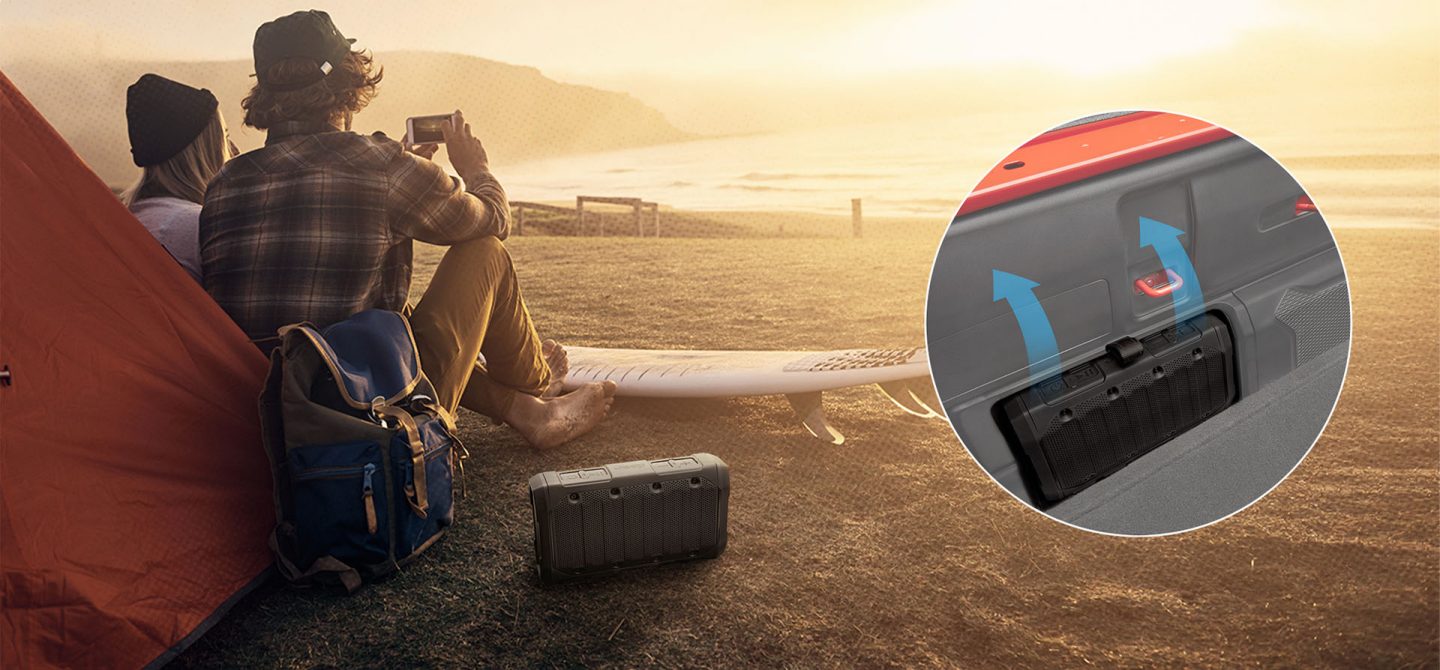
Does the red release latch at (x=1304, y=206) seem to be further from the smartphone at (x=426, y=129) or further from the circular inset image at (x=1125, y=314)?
the smartphone at (x=426, y=129)

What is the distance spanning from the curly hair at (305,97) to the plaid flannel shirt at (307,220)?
0.08 feet

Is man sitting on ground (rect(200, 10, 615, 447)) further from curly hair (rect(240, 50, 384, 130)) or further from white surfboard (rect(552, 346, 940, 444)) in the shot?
white surfboard (rect(552, 346, 940, 444))

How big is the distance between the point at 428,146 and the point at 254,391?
0.57 meters

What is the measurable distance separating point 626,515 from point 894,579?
40 cm

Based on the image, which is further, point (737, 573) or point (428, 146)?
point (428, 146)

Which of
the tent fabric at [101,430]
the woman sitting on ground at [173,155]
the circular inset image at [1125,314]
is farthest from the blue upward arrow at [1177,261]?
the woman sitting on ground at [173,155]

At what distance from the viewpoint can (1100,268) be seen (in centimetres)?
125

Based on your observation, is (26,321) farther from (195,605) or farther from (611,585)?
(611,585)

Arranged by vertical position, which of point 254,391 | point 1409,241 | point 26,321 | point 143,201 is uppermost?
point 143,201

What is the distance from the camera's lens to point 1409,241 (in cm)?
493

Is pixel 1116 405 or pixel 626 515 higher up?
pixel 1116 405

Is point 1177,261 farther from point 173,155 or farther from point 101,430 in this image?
point 173,155

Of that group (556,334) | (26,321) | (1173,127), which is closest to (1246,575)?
(1173,127)

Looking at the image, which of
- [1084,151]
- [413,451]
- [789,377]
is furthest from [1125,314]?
[413,451]
